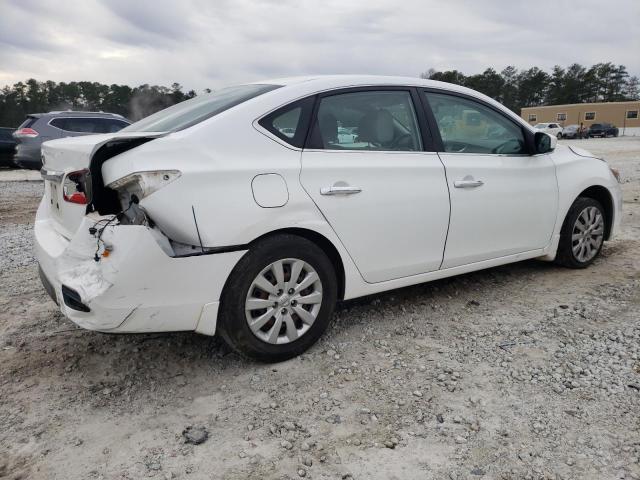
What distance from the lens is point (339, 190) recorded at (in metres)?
3.02

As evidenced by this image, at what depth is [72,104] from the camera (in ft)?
204

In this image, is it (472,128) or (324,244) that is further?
(472,128)

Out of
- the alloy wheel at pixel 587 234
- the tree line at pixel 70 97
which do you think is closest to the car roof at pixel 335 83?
the alloy wheel at pixel 587 234

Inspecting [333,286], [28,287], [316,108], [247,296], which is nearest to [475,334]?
[333,286]

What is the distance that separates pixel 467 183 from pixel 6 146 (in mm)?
15739

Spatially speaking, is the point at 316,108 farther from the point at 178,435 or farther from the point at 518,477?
the point at 518,477

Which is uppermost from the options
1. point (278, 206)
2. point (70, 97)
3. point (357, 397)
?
point (70, 97)

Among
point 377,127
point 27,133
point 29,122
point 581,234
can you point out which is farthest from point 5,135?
point 581,234

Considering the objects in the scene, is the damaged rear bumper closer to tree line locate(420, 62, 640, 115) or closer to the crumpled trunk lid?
the crumpled trunk lid

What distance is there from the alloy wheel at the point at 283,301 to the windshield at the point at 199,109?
3.14 ft

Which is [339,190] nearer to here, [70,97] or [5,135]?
[5,135]

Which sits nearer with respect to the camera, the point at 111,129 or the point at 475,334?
the point at 475,334

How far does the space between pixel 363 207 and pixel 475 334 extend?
1.15 metres

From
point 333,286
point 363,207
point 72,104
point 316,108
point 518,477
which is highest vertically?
point 72,104
